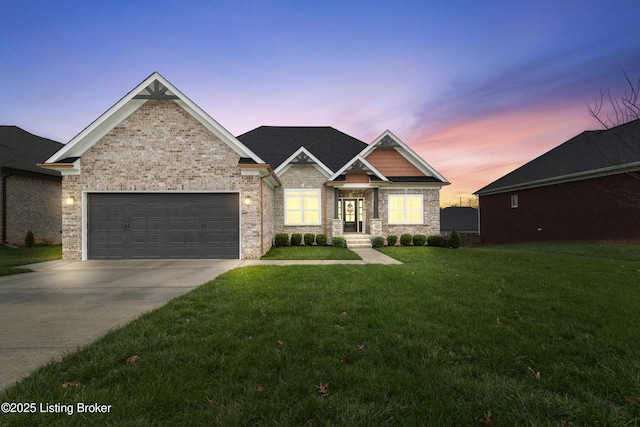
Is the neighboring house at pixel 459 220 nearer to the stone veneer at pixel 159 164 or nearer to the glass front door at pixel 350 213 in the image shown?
the glass front door at pixel 350 213

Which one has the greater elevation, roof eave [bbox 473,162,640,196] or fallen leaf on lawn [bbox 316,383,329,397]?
roof eave [bbox 473,162,640,196]

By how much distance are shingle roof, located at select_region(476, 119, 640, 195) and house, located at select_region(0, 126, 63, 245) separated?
31.7 meters

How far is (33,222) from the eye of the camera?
15.9 m

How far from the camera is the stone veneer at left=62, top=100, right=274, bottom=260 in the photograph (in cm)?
1012

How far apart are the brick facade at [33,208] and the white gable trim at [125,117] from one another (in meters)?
9.25

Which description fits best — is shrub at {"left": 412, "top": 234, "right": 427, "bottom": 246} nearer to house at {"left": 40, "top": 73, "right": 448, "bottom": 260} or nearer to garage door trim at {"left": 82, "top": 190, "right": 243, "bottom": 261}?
house at {"left": 40, "top": 73, "right": 448, "bottom": 260}

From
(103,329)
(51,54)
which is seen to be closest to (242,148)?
(103,329)

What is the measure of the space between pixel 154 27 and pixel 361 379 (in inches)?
771

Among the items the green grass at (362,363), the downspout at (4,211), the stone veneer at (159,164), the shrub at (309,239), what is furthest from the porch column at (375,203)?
the downspout at (4,211)

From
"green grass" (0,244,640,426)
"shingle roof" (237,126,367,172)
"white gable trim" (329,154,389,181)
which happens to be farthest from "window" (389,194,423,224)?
"green grass" (0,244,640,426)

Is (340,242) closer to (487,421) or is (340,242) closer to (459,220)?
(487,421)

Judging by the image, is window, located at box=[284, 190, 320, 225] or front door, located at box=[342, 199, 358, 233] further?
front door, located at box=[342, 199, 358, 233]

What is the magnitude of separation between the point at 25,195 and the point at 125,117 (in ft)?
38.8

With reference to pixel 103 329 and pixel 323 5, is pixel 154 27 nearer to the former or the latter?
pixel 323 5
